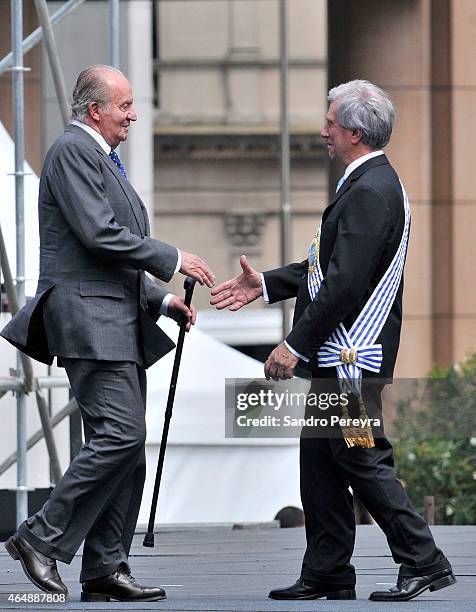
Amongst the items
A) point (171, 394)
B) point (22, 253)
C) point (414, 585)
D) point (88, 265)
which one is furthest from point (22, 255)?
point (414, 585)

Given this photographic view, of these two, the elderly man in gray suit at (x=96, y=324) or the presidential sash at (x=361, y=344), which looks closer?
the elderly man in gray suit at (x=96, y=324)

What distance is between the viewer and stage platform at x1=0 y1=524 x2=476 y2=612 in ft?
18.7

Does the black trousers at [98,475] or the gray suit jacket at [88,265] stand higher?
the gray suit jacket at [88,265]

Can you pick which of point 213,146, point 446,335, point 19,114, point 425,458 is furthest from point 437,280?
point 213,146

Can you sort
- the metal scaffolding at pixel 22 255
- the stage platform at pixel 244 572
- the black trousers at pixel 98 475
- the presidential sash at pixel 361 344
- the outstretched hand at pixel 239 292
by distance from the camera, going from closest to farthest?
1. the stage platform at pixel 244 572
2. the black trousers at pixel 98 475
3. the presidential sash at pixel 361 344
4. the outstretched hand at pixel 239 292
5. the metal scaffolding at pixel 22 255

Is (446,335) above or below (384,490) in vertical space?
below

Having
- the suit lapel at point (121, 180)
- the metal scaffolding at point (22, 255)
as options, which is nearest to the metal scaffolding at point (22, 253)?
the metal scaffolding at point (22, 255)

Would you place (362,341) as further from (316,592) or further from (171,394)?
(316,592)

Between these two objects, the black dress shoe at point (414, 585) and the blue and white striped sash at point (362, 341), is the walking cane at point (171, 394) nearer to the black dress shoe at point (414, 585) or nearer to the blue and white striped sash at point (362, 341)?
the blue and white striped sash at point (362, 341)

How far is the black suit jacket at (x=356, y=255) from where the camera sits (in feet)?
19.1

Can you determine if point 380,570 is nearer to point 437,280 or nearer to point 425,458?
point 425,458

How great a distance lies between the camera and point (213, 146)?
46.4m

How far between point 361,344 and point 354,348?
3cm

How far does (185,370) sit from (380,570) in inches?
173
